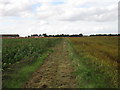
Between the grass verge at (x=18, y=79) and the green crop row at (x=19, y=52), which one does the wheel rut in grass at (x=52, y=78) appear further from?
the green crop row at (x=19, y=52)

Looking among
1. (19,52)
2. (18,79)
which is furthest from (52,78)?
(19,52)

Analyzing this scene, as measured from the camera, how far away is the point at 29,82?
1162 centimetres

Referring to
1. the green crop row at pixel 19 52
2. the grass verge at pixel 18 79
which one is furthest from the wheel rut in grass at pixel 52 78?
the green crop row at pixel 19 52

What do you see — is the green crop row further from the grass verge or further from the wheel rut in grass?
the wheel rut in grass

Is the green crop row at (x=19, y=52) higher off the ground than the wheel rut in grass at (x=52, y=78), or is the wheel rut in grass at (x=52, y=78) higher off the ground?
the green crop row at (x=19, y=52)

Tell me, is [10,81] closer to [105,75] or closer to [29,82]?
[29,82]

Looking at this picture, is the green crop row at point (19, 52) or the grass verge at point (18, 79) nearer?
the grass verge at point (18, 79)

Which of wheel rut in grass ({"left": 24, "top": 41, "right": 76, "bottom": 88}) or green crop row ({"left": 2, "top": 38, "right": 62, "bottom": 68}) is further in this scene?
green crop row ({"left": 2, "top": 38, "right": 62, "bottom": 68})

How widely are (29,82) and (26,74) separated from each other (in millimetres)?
1827

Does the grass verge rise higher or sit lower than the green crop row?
lower

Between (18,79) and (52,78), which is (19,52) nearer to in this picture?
(18,79)

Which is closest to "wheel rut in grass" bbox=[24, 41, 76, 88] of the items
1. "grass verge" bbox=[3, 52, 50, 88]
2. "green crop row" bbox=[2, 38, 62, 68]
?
"grass verge" bbox=[3, 52, 50, 88]

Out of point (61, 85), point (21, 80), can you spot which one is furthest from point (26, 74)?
point (61, 85)

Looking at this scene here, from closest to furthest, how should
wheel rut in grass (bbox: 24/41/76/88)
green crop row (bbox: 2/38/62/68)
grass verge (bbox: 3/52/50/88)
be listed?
wheel rut in grass (bbox: 24/41/76/88), grass verge (bbox: 3/52/50/88), green crop row (bbox: 2/38/62/68)
